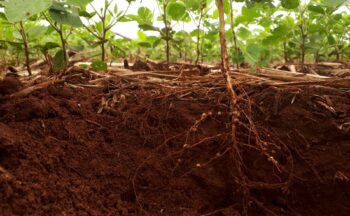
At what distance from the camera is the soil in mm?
1036

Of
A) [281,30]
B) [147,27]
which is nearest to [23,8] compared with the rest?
[147,27]

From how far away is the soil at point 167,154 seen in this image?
104 cm

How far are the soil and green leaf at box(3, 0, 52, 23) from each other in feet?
0.99

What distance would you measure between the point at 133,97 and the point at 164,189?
48cm

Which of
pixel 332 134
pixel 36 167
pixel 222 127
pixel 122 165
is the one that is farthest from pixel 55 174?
pixel 332 134

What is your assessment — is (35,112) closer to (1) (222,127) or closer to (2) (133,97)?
(2) (133,97)

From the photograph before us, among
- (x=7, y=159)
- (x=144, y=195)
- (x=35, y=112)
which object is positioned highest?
(x=35, y=112)

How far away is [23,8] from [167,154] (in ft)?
2.07

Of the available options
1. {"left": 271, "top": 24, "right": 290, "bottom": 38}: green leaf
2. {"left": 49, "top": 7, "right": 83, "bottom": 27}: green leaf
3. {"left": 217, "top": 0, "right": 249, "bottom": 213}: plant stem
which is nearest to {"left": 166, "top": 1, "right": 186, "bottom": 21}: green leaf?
{"left": 271, "top": 24, "right": 290, "bottom": 38}: green leaf

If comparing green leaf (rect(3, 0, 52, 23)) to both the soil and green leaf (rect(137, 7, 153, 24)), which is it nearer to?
the soil

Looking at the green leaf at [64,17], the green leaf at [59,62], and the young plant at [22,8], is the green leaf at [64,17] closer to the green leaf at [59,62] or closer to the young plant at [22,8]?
the green leaf at [59,62]

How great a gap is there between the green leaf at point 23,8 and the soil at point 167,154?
301 millimetres

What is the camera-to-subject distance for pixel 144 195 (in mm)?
1096

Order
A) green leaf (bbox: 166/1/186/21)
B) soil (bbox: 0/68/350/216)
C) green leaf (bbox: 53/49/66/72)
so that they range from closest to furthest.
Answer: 1. soil (bbox: 0/68/350/216)
2. green leaf (bbox: 53/49/66/72)
3. green leaf (bbox: 166/1/186/21)
